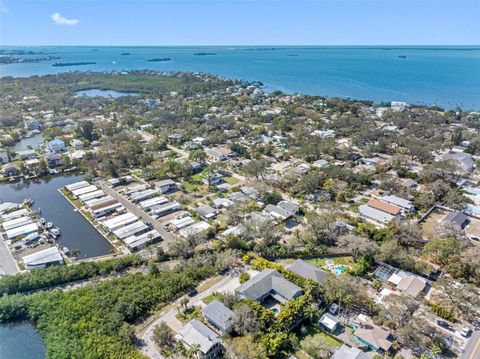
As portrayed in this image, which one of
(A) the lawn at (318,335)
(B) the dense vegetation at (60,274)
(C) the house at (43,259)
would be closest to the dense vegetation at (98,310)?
(B) the dense vegetation at (60,274)

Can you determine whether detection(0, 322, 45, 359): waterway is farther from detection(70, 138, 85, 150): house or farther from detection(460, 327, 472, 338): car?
detection(70, 138, 85, 150): house

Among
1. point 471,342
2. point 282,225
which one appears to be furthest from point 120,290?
point 471,342

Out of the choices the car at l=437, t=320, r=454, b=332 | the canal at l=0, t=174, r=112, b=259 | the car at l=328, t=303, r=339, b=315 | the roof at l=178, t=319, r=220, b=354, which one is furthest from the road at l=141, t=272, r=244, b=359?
the car at l=437, t=320, r=454, b=332

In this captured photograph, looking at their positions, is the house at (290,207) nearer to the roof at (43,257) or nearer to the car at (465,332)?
the car at (465,332)

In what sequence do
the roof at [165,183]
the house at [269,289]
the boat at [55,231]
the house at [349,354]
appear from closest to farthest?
the house at [349,354] < the house at [269,289] < the boat at [55,231] < the roof at [165,183]

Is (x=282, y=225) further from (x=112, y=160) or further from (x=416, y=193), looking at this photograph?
(x=112, y=160)

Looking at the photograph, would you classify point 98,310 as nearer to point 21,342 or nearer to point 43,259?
point 21,342
